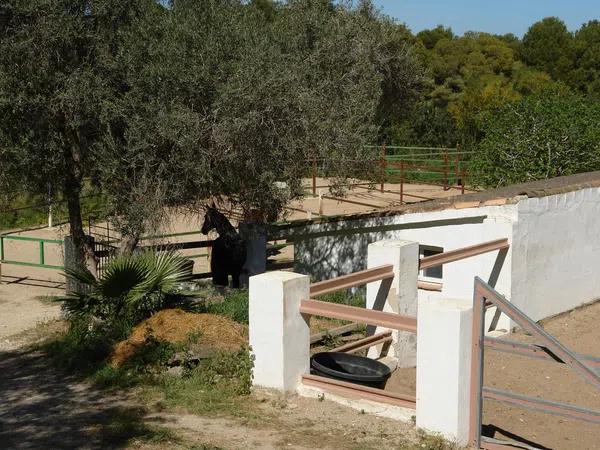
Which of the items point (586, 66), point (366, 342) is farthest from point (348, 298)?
point (586, 66)

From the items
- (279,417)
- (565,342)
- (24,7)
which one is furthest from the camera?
(565,342)

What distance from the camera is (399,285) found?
9117 millimetres

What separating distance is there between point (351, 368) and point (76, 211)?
5.15m

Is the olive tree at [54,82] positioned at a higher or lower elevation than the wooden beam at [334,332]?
higher

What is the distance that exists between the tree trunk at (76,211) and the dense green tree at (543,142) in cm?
1172

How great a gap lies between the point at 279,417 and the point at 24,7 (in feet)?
19.5

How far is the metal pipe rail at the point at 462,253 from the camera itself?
9.41 metres

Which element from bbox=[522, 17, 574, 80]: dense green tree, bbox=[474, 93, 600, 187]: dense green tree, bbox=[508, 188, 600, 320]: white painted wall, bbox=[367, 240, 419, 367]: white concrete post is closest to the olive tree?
bbox=[367, 240, 419, 367]: white concrete post

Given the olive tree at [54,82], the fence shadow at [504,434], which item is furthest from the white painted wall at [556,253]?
the olive tree at [54,82]

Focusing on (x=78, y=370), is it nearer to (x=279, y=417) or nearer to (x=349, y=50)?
(x=279, y=417)

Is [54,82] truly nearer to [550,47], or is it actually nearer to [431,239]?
[431,239]

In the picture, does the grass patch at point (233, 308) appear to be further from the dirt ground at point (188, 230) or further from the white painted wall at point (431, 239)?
the white painted wall at point (431, 239)

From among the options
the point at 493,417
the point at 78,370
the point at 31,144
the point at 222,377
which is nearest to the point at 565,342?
the point at 493,417

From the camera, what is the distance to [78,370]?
Answer: 8484 millimetres
